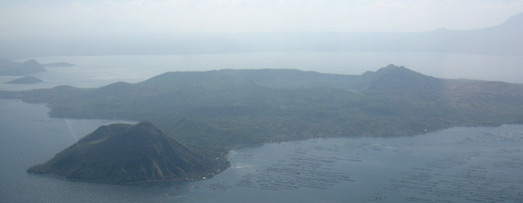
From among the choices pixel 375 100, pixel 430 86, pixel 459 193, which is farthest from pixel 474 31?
pixel 459 193

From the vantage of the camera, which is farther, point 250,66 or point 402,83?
point 250,66

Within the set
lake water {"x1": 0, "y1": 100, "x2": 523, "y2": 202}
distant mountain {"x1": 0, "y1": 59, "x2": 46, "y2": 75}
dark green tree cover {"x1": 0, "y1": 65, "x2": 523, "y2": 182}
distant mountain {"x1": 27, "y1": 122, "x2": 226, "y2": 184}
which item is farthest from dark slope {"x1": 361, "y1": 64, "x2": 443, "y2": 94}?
distant mountain {"x1": 0, "y1": 59, "x2": 46, "y2": 75}

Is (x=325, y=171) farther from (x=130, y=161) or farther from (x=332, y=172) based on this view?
(x=130, y=161)

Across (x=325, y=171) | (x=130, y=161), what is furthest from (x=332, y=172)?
(x=130, y=161)

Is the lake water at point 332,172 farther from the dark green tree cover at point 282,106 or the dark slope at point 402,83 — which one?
the dark slope at point 402,83

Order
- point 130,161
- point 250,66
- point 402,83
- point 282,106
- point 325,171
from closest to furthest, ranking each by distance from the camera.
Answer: point 130,161
point 325,171
point 282,106
point 402,83
point 250,66

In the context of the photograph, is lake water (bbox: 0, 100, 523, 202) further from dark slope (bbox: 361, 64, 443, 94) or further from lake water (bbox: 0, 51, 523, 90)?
lake water (bbox: 0, 51, 523, 90)

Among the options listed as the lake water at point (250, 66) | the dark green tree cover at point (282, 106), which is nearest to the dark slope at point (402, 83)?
the dark green tree cover at point (282, 106)
